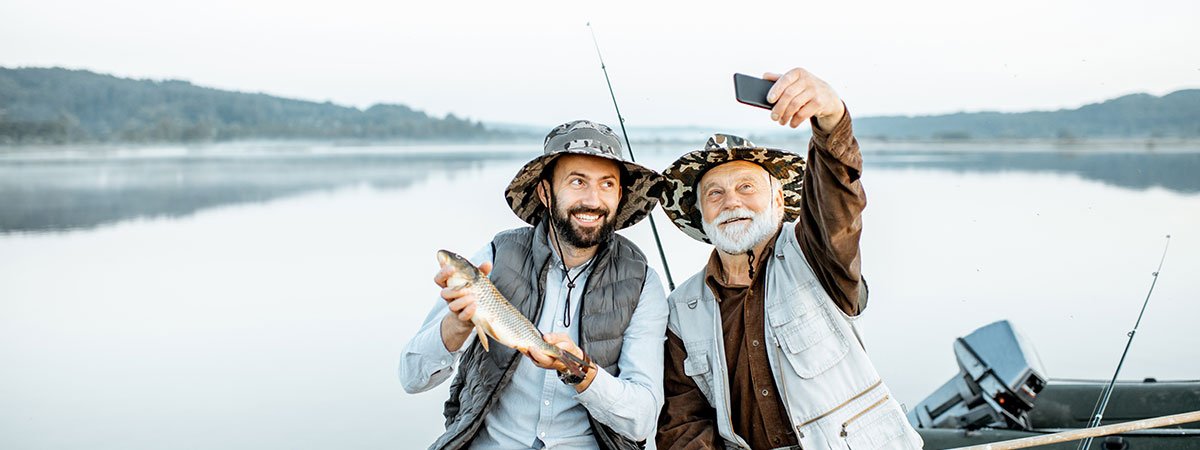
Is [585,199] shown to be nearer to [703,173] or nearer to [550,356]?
[703,173]

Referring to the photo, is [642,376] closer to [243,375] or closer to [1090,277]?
[243,375]

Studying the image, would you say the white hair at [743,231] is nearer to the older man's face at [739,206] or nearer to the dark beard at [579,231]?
the older man's face at [739,206]

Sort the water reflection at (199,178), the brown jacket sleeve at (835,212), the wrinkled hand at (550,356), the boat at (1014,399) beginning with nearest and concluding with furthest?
the brown jacket sleeve at (835,212) < the wrinkled hand at (550,356) < the boat at (1014,399) < the water reflection at (199,178)

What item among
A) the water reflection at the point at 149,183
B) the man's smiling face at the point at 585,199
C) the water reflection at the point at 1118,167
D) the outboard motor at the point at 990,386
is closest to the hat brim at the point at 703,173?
the man's smiling face at the point at 585,199

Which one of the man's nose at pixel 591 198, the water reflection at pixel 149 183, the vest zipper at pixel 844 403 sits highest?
the man's nose at pixel 591 198

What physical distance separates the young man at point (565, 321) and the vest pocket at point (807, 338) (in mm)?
484

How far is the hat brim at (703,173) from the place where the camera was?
11.6 feet

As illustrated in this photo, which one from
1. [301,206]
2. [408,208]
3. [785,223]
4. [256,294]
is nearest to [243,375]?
[256,294]

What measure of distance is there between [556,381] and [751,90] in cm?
139

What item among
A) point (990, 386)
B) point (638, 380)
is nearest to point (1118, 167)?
point (990, 386)

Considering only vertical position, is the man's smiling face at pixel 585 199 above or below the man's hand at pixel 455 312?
above

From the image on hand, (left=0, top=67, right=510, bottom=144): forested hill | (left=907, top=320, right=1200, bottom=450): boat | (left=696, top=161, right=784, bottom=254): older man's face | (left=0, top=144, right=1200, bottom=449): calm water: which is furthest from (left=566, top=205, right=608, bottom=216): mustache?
(left=0, top=67, right=510, bottom=144): forested hill

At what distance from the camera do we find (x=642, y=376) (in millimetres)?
3420

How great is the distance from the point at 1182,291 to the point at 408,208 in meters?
12.7
